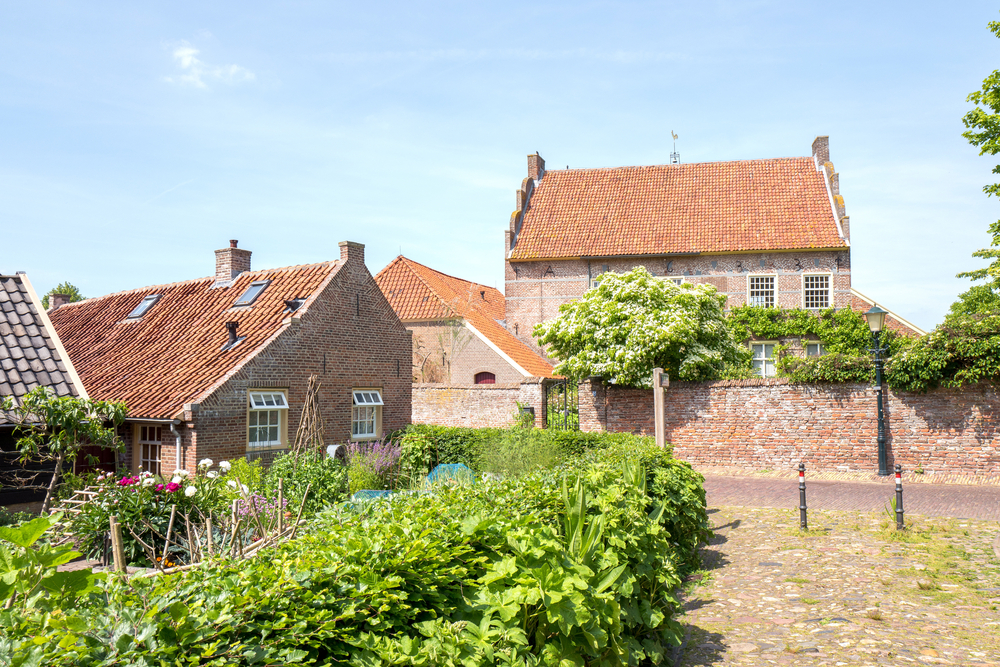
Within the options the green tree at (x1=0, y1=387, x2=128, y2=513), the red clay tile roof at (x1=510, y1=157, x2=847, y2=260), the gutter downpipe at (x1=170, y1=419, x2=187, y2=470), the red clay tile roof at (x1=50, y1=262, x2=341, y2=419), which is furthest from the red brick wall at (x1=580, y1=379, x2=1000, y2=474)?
the green tree at (x1=0, y1=387, x2=128, y2=513)

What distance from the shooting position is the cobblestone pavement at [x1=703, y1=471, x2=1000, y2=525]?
12219mm

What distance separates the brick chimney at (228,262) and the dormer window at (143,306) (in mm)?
2283

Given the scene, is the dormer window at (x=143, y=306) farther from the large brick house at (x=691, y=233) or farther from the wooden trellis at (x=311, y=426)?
the large brick house at (x=691, y=233)

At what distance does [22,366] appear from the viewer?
7.65 metres

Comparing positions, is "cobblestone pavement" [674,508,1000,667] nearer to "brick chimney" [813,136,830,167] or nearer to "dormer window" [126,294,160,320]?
"dormer window" [126,294,160,320]

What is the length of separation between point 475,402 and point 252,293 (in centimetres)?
900

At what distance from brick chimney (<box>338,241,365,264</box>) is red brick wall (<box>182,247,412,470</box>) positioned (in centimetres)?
4

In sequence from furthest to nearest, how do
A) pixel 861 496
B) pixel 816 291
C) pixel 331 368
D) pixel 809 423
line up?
pixel 816 291, pixel 809 423, pixel 331 368, pixel 861 496

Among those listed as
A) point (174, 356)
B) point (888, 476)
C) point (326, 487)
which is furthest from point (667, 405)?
point (174, 356)

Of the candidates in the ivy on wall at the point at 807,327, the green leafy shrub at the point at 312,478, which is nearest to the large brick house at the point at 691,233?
the ivy on wall at the point at 807,327

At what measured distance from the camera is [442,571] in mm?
3447

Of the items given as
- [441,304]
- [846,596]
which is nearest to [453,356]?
[441,304]

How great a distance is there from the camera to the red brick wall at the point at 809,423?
52.1ft

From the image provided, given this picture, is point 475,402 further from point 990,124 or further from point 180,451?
point 990,124
